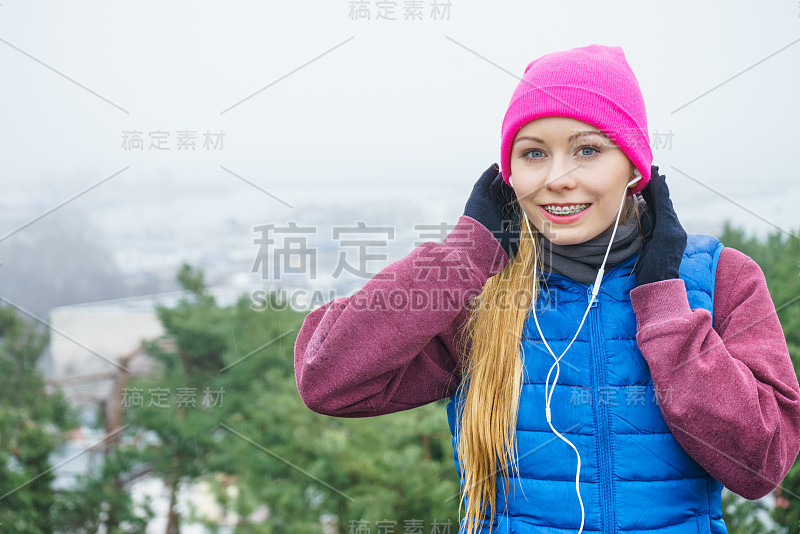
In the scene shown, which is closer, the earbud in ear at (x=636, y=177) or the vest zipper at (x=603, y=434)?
the vest zipper at (x=603, y=434)

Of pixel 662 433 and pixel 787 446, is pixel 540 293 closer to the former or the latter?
pixel 662 433

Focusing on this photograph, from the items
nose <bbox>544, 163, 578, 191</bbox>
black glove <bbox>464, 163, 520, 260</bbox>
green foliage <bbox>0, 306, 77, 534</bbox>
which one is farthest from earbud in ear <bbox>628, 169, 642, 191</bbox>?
green foliage <bbox>0, 306, 77, 534</bbox>

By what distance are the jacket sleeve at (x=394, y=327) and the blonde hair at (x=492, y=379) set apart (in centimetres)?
6

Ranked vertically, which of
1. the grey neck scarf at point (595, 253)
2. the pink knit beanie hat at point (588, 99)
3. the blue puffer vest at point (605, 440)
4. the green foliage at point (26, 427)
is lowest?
the green foliage at point (26, 427)

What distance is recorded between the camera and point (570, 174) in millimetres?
1123

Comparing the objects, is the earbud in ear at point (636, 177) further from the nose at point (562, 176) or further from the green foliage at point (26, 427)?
the green foliage at point (26, 427)

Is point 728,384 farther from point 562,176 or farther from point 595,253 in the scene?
point 562,176

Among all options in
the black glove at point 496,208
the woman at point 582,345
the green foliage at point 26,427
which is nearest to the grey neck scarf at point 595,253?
the woman at point 582,345

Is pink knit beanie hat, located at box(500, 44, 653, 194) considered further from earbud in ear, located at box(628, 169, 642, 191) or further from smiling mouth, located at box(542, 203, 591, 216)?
smiling mouth, located at box(542, 203, 591, 216)

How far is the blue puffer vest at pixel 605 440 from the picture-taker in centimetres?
107

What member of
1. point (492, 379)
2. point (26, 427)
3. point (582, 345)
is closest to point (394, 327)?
point (492, 379)

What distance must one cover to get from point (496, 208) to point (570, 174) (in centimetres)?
19

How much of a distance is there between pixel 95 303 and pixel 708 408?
152 inches

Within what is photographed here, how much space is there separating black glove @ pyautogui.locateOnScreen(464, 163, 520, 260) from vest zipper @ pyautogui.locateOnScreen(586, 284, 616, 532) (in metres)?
0.23
